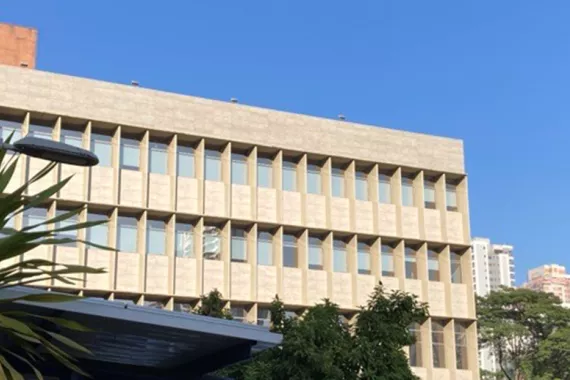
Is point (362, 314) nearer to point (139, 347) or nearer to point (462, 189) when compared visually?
point (139, 347)

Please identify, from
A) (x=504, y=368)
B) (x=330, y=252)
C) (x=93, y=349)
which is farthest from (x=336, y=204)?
(x=93, y=349)

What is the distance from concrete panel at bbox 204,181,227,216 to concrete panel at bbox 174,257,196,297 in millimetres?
2211

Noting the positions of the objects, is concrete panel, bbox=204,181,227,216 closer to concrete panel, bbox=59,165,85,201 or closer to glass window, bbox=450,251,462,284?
concrete panel, bbox=59,165,85,201

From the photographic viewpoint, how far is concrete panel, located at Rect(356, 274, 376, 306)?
46.0m

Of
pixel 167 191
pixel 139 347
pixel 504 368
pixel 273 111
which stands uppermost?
pixel 273 111

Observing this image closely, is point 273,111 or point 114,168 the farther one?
point 273,111

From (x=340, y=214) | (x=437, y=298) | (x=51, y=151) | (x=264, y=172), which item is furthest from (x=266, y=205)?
(x=51, y=151)

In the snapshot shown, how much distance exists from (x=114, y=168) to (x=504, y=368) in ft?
104

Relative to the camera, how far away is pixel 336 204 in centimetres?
4650

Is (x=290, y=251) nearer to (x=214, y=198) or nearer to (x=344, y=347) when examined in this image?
(x=214, y=198)

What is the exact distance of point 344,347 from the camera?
832 inches

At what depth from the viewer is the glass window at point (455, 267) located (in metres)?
49.0

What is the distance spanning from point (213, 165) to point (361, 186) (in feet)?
22.9

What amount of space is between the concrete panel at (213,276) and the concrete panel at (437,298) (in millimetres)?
9821
